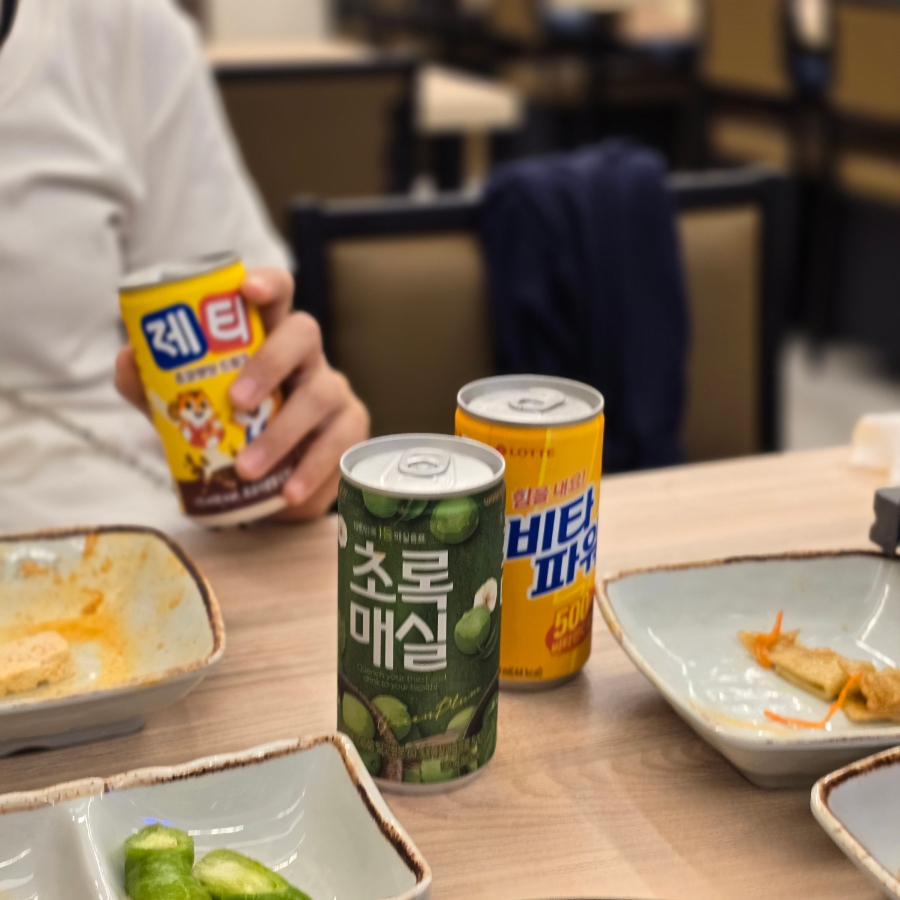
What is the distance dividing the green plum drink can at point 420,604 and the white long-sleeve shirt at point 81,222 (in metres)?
0.49

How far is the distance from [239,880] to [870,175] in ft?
10.8

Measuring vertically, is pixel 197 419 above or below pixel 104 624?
above

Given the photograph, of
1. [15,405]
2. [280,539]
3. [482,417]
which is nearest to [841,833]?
[482,417]

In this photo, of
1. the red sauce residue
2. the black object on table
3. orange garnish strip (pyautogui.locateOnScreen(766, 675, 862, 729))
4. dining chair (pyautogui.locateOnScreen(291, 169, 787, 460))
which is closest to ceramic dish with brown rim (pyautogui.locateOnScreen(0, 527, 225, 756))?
the red sauce residue

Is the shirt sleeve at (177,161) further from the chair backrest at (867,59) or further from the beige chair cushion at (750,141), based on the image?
the beige chair cushion at (750,141)

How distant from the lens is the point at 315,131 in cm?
232

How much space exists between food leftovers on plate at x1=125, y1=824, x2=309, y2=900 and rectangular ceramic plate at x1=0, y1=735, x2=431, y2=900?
1cm

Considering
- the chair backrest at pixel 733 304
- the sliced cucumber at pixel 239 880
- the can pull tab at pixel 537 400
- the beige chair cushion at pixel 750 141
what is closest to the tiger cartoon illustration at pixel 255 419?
the can pull tab at pixel 537 400

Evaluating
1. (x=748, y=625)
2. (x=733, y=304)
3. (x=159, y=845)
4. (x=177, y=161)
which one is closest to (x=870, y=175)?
(x=733, y=304)

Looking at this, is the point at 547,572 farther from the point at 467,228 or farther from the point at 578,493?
the point at 467,228

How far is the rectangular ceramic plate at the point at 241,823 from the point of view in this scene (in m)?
0.52

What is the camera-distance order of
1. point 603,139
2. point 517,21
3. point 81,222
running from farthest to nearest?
point 517,21, point 603,139, point 81,222

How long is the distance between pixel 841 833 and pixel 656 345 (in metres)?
0.96

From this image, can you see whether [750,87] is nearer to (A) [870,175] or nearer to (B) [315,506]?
(A) [870,175]
